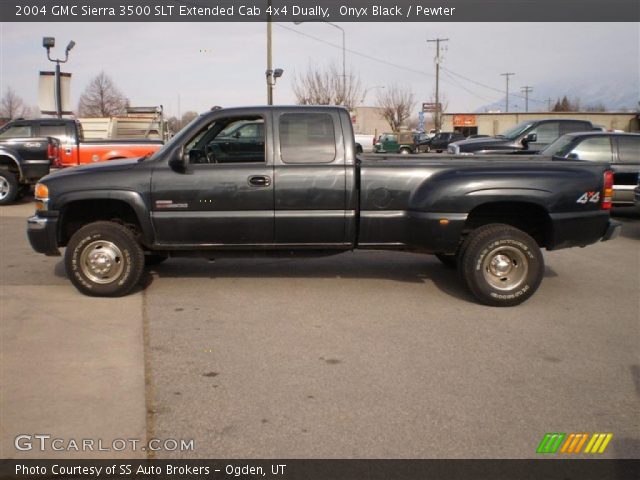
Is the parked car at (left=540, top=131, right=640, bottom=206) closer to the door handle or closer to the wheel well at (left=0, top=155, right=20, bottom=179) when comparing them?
the door handle

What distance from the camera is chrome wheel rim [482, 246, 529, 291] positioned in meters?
6.14

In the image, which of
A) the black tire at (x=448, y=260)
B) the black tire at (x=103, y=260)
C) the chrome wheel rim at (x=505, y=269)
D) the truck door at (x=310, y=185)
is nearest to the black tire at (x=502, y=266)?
the chrome wheel rim at (x=505, y=269)

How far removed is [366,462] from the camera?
10.9 ft

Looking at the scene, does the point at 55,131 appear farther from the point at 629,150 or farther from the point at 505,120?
the point at 505,120

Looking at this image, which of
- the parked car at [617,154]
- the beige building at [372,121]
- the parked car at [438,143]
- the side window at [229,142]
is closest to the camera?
the side window at [229,142]

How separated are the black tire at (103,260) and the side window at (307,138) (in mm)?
1829

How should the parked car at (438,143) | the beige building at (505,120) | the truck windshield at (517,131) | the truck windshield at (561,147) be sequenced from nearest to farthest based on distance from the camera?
the truck windshield at (561,147) < the truck windshield at (517,131) < the parked car at (438,143) < the beige building at (505,120)

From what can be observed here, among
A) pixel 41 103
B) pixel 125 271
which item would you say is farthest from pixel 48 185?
pixel 41 103

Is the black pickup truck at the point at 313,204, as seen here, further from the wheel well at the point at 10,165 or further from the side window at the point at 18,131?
the side window at the point at 18,131

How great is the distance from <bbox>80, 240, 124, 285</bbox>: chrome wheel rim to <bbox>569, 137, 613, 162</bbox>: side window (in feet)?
30.5

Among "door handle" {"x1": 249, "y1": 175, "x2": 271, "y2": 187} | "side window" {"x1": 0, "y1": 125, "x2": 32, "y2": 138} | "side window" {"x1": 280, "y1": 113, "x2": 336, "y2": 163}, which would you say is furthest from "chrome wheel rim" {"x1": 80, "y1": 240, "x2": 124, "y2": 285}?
"side window" {"x1": 0, "y1": 125, "x2": 32, "y2": 138}

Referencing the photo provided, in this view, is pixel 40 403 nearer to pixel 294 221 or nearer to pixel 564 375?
pixel 294 221

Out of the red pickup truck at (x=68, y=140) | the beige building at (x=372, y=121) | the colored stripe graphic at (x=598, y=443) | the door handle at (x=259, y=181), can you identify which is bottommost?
the colored stripe graphic at (x=598, y=443)

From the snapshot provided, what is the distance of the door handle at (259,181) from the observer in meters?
6.22
